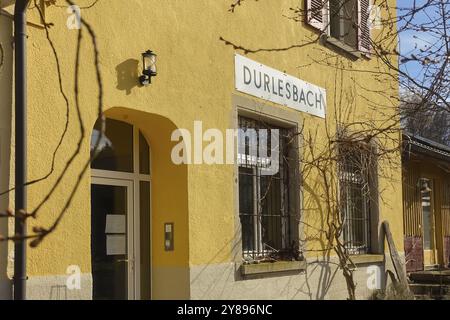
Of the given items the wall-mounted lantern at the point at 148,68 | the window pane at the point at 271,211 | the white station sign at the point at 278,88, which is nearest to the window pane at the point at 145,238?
the wall-mounted lantern at the point at 148,68

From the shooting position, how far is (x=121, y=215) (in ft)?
23.6

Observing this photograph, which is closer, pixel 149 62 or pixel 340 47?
pixel 149 62

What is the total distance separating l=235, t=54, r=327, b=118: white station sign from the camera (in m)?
8.24

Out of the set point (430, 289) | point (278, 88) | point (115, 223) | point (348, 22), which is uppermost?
point (348, 22)

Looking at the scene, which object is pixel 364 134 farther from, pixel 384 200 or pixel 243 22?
pixel 243 22

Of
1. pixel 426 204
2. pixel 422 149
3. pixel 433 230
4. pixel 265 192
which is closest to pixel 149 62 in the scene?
pixel 265 192

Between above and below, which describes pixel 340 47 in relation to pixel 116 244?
above

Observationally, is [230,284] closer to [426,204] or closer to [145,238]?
[145,238]

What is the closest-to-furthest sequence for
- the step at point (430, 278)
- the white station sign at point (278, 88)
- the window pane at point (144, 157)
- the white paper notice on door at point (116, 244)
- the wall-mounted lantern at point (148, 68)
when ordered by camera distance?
1. the wall-mounted lantern at point (148, 68)
2. the white paper notice on door at point (116, 244)
3. the window pane at point (144, 157)
4. the white station sign at point (278, 88)
5. the step at point (430, 278)

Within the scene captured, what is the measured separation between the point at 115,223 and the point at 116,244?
0.72 ft

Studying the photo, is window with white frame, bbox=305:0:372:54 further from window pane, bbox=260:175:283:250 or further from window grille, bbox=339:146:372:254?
Answer: window pane, bbox=260:175:283:250

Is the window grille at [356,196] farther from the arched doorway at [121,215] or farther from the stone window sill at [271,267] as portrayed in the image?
the arched doorway at [121,215]

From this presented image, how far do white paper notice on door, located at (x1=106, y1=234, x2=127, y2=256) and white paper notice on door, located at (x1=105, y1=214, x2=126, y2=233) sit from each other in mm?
53

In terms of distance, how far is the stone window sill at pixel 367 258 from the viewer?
10217 mm
